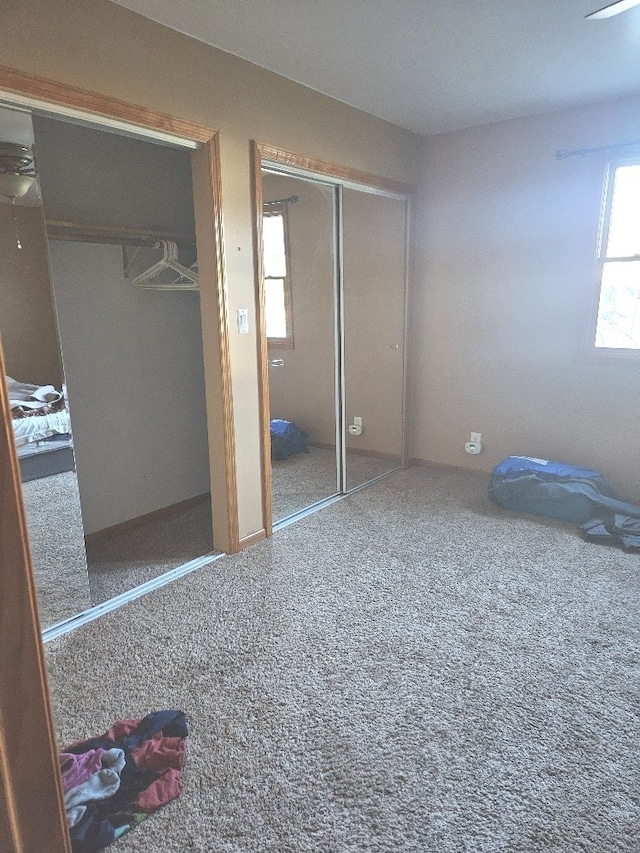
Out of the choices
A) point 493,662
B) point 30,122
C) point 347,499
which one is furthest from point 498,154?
point 493,662

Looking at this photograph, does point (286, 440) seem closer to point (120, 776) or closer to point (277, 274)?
point (277, 274)

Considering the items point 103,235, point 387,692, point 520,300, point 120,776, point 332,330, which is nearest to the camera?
point 120,776

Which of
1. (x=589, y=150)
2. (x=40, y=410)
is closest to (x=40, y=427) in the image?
(x=40, y=410)

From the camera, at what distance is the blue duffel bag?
11.0 feet

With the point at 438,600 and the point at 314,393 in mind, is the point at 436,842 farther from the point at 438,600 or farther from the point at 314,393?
the point at 314,393

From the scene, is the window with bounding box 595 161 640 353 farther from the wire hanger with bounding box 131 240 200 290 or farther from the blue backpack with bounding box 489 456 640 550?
the wire hanger with bounding box 131 240 200 290

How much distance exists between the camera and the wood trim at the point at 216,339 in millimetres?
2641

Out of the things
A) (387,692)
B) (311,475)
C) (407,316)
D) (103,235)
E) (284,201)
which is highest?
Result: (284,201)

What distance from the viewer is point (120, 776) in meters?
1.62

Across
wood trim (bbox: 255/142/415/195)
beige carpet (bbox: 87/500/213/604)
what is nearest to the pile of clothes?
beige carpet (bbox: 87/500/213/604)

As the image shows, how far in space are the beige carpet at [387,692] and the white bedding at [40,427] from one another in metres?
0.86

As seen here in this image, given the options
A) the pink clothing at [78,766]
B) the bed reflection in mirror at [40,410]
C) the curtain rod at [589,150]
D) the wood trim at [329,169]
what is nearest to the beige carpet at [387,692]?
the pink clothing at [78,766]

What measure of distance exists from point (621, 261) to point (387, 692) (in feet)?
9.75

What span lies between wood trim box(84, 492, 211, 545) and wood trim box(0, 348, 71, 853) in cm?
253
